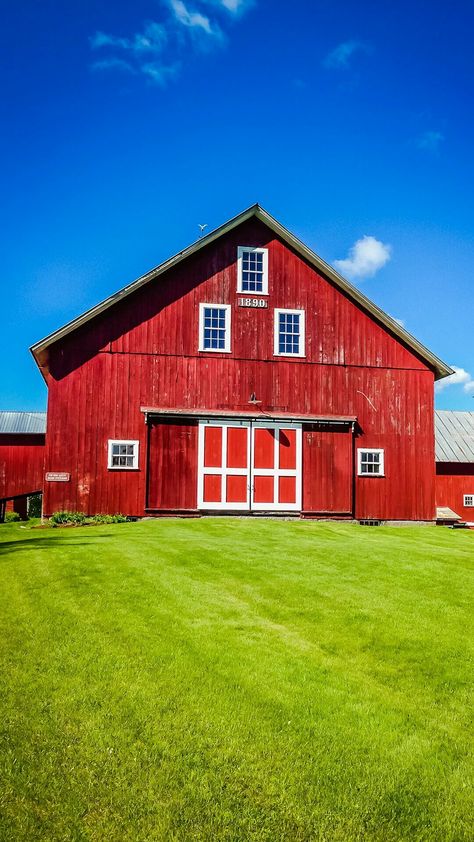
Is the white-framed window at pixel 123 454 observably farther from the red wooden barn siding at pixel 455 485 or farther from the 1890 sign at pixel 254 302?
the red wooden barn siding at pixel 455 485

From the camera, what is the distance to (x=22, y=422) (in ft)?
110

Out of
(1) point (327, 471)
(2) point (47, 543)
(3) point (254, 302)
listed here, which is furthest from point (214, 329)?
(2) point (47, 543)

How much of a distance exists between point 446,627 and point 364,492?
43.6 ft

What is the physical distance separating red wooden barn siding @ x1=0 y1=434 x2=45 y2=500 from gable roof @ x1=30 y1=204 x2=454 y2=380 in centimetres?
1120

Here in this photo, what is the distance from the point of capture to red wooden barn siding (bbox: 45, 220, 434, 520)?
1892cm

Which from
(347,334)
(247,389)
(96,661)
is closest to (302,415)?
(247,389)

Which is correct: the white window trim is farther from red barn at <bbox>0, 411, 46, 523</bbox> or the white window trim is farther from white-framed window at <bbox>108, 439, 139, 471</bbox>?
red barn at <bbox>0, 411, 46, 523</bbox>

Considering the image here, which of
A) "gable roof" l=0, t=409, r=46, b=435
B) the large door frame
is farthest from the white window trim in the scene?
"gable roof" l=0, t=409, r=46, b=435

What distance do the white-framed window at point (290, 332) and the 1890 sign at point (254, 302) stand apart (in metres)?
0.49

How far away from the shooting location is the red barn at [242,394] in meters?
19.0

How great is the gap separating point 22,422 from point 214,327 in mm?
17629

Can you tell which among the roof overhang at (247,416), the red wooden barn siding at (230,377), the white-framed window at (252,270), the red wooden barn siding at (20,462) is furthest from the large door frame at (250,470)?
the red wooden barn siding at (20,462)

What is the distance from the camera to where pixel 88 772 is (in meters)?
3.93

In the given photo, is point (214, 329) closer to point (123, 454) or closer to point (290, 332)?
point (290, 332)
